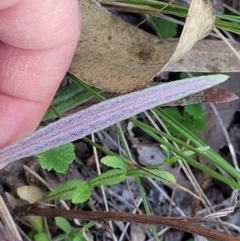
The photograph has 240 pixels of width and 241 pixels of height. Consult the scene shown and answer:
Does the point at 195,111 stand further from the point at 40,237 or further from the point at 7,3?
the point at 7,3

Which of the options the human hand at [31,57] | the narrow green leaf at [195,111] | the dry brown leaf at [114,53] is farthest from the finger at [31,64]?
the narrow green leaf at [195,111]

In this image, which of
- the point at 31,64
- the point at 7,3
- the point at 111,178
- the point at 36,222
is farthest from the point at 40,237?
A: the point at 7,3

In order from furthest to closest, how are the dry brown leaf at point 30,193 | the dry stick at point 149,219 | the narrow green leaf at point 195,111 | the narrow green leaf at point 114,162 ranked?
the narrow green leaf at point 195,111 → the dry brown leaf at point 30,193 → the narrow green leaf at point 114,162 → the dry stick at point 149,219

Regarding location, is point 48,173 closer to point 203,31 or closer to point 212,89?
point 212,89

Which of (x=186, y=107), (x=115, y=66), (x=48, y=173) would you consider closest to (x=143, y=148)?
(x=186, y=107)

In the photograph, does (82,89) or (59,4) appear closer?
(59,4)

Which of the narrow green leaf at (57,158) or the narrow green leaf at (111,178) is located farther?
the narrow green leaf at (57,158)

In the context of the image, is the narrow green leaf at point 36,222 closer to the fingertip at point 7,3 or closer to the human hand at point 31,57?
the human hand at point 31,57
